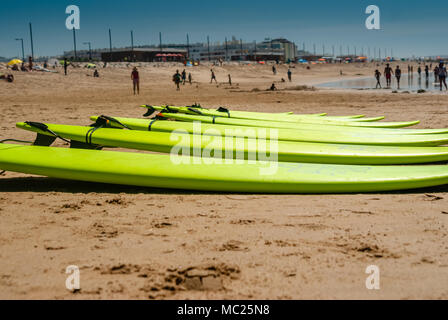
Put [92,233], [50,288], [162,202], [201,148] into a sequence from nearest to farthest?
[50,288]
[92,233]
[162,202]
[201,148]

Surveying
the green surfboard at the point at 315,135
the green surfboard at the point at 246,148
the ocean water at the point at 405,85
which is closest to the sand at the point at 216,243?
the green surfboard at the point at 246,148

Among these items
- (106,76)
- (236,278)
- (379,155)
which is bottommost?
(236,278)

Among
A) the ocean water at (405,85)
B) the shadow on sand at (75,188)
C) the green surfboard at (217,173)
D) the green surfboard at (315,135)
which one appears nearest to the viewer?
the green surfboard at (217,173)

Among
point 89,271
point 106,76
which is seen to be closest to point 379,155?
point 89,271

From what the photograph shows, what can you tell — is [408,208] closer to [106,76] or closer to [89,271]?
[89,271]

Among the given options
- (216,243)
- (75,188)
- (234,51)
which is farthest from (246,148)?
(234,51)

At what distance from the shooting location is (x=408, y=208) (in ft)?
10.8

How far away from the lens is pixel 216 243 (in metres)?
2.71

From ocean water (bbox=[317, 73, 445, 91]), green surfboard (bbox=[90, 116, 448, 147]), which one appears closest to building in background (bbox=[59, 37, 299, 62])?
ocean water (bbox=[317, 73, 445, 91])

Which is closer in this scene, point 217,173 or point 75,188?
point 217,173

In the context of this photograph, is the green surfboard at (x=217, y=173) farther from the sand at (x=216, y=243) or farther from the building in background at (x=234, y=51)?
the building in background at (x=234, y=51)

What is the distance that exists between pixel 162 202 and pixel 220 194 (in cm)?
55

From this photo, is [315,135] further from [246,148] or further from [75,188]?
[75,188]

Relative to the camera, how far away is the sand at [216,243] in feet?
7.06
